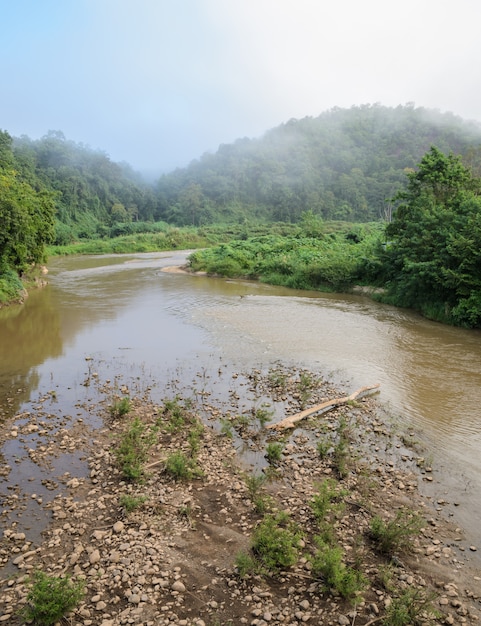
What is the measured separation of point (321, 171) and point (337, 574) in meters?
112

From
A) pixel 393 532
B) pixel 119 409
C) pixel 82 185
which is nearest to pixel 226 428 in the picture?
pixel 119 409

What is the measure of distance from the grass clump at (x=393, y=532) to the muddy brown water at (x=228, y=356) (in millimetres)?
892

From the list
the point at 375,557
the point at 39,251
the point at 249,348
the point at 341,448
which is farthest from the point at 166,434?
the point at 39,251

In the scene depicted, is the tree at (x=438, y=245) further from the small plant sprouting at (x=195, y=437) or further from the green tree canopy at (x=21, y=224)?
the green tree canopy at (x=21, y=224)

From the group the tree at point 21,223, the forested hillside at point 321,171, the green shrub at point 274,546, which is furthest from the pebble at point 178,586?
the forested hillside at point 321,171

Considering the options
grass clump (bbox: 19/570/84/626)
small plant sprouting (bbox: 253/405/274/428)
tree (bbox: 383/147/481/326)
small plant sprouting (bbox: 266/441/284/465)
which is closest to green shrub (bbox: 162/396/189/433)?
→ small plant sprouting (bbox: 253/405/274/428)

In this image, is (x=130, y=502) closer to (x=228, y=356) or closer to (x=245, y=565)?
(x=245, y=565)

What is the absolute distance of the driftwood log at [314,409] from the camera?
9648mm

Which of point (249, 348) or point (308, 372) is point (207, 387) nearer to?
point (308, 372)

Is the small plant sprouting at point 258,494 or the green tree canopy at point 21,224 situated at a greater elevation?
the green tree canopy at point 21,224

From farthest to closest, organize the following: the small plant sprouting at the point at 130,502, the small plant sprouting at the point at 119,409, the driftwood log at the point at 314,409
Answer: the small plant sprouting at the point at 119,409
the driftwood log at the point at 314,409
the small plant sprouting at the point at 130,502

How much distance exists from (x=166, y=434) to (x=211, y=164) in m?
134

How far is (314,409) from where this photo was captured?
34.3 feet

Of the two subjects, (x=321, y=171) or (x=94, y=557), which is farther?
(x=321, y=171)
